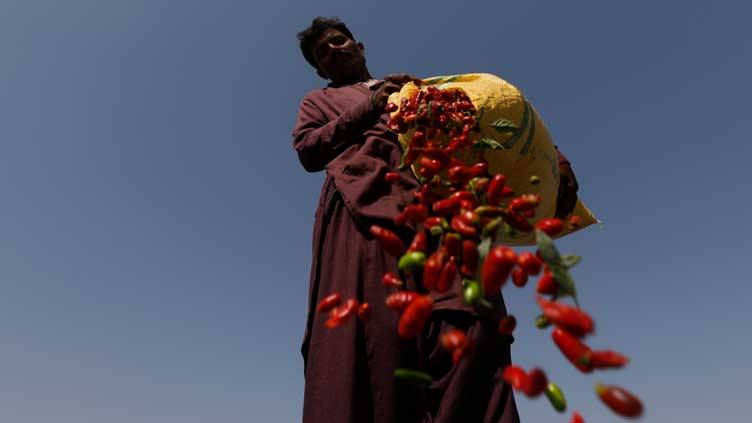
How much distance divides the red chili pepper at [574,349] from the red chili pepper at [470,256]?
0.85ft

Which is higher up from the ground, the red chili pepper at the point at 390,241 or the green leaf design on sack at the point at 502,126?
the green leaf design on sack at the point at 502,126

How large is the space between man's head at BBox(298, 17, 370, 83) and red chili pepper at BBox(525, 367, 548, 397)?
2.41 meters

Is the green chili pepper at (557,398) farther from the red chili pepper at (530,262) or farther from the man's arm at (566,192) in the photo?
the man's arm at (566,192)

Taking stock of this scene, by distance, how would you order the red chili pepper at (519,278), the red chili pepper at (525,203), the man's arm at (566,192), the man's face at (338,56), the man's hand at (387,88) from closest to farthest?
the red chili pepper at (519,278) → the red chili pepper at (525,203) → the man's hand at (387,88) → the man's arm at (566,192) → the man's face at (338,56)

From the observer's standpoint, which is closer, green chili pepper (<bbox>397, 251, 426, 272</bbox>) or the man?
green chili pepper (<bbox>397, 251, 426, 272</bbox>)

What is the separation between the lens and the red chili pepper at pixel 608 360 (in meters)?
1.01

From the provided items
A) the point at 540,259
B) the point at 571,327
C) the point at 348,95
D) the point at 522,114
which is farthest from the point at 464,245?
the point at 348,95

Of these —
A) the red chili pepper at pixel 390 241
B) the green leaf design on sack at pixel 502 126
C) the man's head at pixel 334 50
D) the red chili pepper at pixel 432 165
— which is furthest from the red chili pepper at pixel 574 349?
the man's head at pixel 334 50

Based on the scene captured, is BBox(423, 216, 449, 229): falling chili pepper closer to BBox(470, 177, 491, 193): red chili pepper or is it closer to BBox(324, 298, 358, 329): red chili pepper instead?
BBox(470, 177, 491, 193): red chili pepper

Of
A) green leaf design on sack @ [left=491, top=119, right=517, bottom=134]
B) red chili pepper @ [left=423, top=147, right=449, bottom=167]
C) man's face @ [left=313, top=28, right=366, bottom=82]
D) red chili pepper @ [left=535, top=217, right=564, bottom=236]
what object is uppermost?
man's face @ [left=313, top=28, right=366, bottom=82]

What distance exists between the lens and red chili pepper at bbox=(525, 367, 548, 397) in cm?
103

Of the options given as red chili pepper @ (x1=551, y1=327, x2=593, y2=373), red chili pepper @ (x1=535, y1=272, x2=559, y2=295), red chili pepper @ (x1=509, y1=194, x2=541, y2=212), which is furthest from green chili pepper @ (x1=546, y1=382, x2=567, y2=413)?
red chili pepper @ (x1=509, y1=194, x2=541, y2=212)

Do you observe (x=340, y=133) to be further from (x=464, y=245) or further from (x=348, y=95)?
(x=464, y=245)

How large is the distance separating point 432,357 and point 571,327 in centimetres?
95
